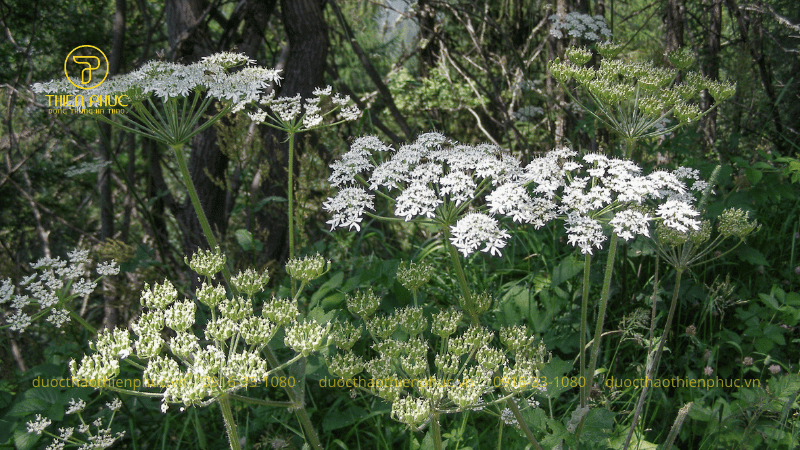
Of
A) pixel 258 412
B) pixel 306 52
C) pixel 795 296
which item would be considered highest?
pixel 306 52

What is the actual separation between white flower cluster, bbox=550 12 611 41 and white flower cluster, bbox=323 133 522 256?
2383 millimetres

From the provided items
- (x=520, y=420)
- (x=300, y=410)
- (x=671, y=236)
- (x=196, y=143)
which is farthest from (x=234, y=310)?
(x=196, y=143)

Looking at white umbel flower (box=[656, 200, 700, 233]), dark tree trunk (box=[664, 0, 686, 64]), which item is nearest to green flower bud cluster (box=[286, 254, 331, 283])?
white umbel flower (box=[656, 200, 700, 233])

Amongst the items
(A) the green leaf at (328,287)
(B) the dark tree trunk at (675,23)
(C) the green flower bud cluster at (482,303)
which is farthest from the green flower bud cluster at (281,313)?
(B) the dark tree trunk at (675,23)

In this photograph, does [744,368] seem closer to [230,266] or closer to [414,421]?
[414,421]

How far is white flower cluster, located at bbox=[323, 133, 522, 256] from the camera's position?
6.95 ft

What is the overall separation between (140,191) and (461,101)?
13.6ft

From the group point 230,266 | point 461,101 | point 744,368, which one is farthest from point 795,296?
point 461,101

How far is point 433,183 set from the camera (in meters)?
2.38

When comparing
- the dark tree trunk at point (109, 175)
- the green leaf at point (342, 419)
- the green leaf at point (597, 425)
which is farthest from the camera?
the dark tree trunk at point (109, 175)

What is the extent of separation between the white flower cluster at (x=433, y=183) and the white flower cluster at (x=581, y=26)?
7.82 ft

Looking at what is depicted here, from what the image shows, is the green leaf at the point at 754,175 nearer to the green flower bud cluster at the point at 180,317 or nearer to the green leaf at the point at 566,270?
the green leaf at the point at 566,270

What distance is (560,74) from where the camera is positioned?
2660 mm

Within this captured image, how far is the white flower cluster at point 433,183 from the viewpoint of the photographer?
212 centimetres
